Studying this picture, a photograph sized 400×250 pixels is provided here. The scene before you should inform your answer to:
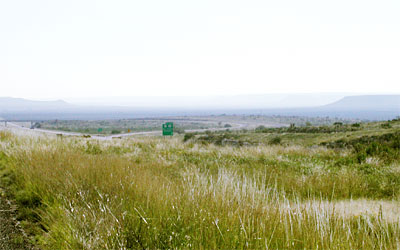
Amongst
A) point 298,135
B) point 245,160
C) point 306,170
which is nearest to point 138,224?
point 306,170

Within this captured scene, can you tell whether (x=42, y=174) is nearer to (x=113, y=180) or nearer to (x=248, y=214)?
(x=113, y=180)

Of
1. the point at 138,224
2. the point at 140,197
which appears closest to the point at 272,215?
the point at 138,224

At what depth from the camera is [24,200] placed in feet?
18.1

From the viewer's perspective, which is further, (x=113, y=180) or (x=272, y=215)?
(x=113, y=180)

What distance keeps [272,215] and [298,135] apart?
22622 mm

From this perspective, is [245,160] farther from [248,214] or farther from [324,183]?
[248,214]

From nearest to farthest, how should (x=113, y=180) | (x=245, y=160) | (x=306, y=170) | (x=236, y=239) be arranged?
(x=236, y=239), (x=113, y=180), (x=306, y=170), (x=245, y=160)

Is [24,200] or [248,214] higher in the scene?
[248,214]

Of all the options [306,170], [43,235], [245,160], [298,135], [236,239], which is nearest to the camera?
[236,239]

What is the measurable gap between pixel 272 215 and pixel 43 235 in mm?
3037

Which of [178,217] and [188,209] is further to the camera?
[188,209]

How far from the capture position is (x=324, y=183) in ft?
23.2

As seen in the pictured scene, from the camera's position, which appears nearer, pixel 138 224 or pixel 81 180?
pixel 138 224

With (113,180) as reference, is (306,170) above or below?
below
